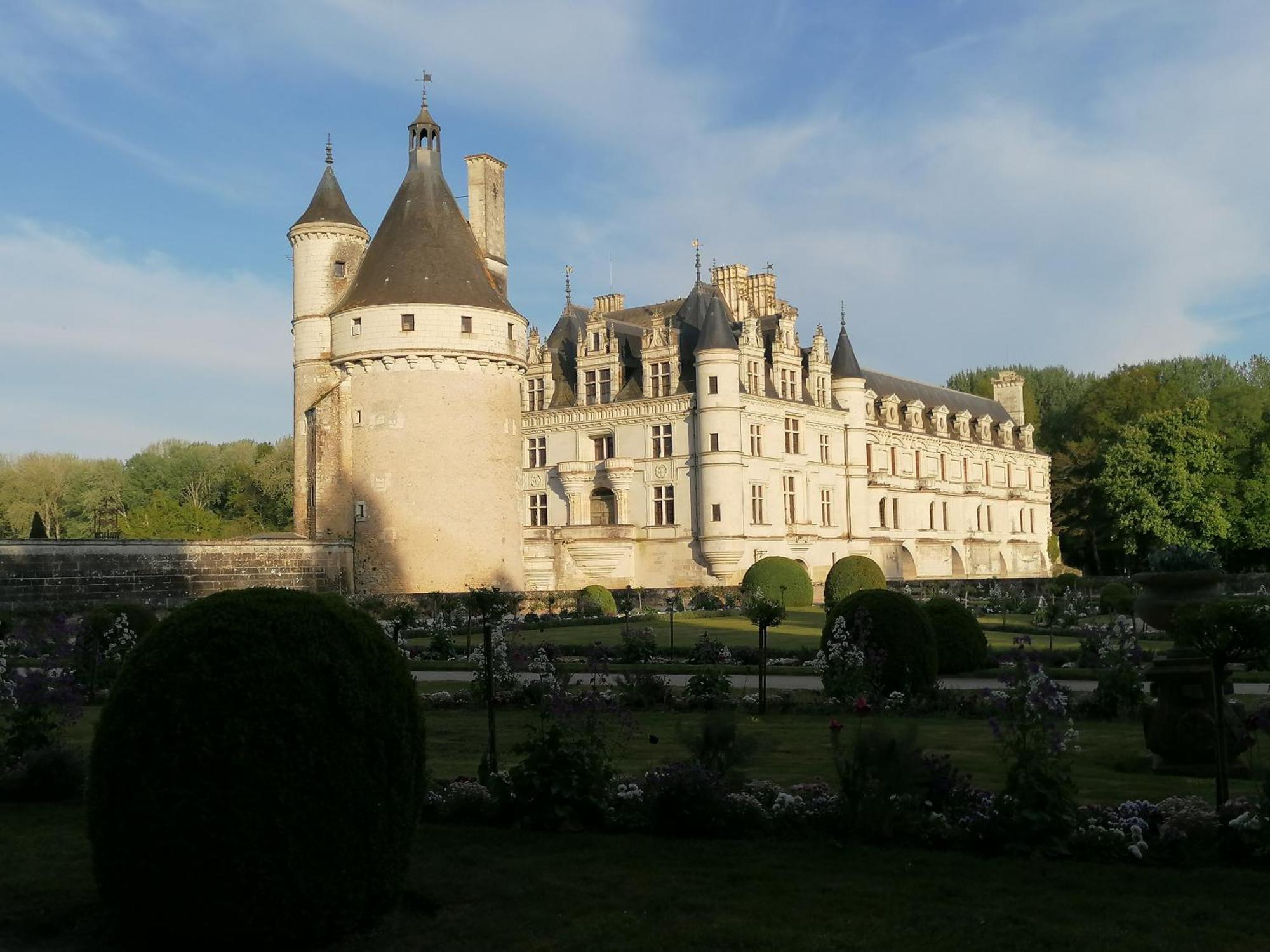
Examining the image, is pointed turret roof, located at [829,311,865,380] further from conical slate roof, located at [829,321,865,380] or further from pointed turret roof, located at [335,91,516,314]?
pointed turret roof, located at [335,91,516,314]

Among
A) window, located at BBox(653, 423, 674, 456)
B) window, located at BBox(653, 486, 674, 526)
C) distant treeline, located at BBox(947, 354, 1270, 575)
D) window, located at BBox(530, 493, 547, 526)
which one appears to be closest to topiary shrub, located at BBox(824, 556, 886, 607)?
window, located at BBox(653, 486, 674, 526)

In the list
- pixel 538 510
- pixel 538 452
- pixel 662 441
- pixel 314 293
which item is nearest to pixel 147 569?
pixel 314 293

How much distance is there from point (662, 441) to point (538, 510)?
18.5 ft

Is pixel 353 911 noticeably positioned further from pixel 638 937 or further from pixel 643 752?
pixel 643 752

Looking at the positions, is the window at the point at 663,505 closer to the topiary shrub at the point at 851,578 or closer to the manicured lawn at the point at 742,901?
the topiary shrub at the point at 851,578

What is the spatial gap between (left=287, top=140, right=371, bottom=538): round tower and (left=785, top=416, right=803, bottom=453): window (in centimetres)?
1698

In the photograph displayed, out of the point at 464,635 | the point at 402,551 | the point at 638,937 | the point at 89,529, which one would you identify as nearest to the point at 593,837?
the point at 638,937

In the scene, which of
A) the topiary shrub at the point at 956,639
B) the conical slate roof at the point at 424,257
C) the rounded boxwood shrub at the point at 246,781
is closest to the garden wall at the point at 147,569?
the conical slate roof at the point at 424,257

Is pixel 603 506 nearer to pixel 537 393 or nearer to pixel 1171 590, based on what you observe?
pixel 537 393

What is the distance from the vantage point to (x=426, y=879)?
23.4ft

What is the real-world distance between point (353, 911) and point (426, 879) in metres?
1.35

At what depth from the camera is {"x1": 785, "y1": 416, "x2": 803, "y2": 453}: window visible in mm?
46156

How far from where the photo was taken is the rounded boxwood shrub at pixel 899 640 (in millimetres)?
15367

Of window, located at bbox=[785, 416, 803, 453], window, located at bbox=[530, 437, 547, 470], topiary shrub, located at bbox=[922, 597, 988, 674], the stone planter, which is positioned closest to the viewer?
the stone planter
